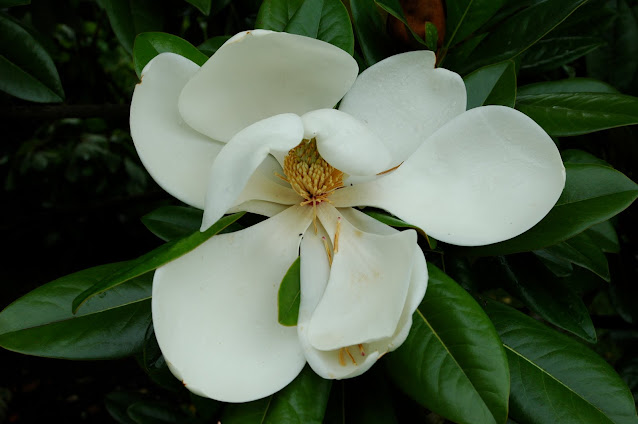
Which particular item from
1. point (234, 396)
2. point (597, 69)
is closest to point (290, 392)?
point (234, 396)

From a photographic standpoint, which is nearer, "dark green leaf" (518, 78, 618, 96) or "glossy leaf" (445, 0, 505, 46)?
"glossy leaf" (445, 0, 505, 46)

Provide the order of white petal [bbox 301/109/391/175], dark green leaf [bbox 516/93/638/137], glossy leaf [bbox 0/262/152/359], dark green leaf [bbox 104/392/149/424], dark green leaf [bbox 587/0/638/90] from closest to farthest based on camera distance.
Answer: white petal [bbox 301/109/391/175] → glossy leaf [bbox 0/262/152/359] → dark green leaf [bbox 516/93/638/137] → dark green leaf [bbox 587/0/638/90] → dark green leaf [bbox 104/392/149/424]

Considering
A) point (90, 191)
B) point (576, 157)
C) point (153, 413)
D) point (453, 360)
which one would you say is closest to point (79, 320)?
point (453, 360)

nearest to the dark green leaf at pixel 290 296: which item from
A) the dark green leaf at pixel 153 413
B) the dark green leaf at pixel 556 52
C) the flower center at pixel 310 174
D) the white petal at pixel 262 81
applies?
the flower center at pixel 310 174

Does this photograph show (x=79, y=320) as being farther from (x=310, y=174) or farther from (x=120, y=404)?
(x=120, y=404)

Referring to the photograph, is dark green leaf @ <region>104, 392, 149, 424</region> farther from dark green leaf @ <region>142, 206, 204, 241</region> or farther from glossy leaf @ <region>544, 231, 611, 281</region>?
glossy leaf @ <region>544, 231, 611, 281</region>

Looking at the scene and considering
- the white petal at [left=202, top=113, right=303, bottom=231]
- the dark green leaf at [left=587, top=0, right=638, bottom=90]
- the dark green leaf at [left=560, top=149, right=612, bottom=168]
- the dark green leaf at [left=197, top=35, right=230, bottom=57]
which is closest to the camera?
the white petal at [left=202, top=113, right=303, bottom=231]

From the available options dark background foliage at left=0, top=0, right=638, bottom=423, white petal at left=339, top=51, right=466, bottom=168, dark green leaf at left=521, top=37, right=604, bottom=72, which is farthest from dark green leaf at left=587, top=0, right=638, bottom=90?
white petal at left=339, top=51, right=466, bottom=168
